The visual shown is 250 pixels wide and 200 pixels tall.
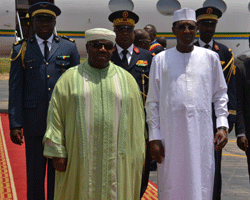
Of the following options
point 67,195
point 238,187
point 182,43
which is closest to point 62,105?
point 67,195

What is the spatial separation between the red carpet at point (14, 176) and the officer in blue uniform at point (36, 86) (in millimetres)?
1001

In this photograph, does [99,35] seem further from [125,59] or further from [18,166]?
[18,166]

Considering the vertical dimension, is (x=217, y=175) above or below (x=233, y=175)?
above

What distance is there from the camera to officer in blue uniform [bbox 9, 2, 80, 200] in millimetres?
3424

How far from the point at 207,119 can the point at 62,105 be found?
1147mm

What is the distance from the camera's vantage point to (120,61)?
3.83m

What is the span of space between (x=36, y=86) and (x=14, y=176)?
6.79 feet

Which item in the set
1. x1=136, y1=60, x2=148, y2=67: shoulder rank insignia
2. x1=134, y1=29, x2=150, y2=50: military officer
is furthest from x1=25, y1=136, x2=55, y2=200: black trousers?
x1=134, y1=29, x2=150, y2=50: military officer

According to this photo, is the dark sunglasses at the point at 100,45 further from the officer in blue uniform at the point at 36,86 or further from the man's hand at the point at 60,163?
the man's hand at the point at 60,163

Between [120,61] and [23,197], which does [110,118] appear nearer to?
[120,61]

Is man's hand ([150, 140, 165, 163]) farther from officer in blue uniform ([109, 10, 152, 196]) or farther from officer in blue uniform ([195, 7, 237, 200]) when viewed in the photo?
officer in blue uniform ([195, 7, 237, 200])

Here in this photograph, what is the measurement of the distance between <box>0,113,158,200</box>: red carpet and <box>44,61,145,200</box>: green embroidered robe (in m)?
1.64

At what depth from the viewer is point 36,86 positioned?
3.45m

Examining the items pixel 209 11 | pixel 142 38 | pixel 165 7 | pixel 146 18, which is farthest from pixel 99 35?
Result: pixel 146 18
